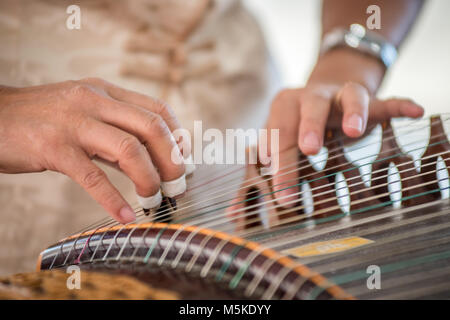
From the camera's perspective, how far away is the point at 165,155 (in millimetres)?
739

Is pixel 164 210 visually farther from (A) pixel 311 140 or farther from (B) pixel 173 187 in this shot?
(A) pixel 311 140

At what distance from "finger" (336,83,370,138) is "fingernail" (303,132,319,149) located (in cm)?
7

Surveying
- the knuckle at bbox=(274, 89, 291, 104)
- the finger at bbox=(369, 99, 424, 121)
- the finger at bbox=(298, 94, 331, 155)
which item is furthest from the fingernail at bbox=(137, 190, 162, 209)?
the finger at bbox=(369, 99, 424, 121)

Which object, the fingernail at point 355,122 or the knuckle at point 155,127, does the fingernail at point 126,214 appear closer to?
the knuckle at point 155,127

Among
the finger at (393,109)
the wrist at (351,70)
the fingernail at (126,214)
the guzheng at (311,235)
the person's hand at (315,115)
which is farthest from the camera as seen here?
the wrist at (351,70)

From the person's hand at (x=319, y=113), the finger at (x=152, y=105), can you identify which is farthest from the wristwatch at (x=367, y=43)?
the finger at (x=152, y=105)

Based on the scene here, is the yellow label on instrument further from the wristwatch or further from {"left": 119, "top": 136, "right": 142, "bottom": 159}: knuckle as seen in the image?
the wristwatch

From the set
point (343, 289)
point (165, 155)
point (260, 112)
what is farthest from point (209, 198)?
point (260, 112)

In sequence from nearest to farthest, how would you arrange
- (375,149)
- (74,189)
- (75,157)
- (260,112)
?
(75,157), (375,149), (74,189), (260,112)

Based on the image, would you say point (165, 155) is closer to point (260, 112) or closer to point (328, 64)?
point (328, 64)

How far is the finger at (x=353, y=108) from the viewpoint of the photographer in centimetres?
96

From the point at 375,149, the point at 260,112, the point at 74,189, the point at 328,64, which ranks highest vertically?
the point at 260,112
